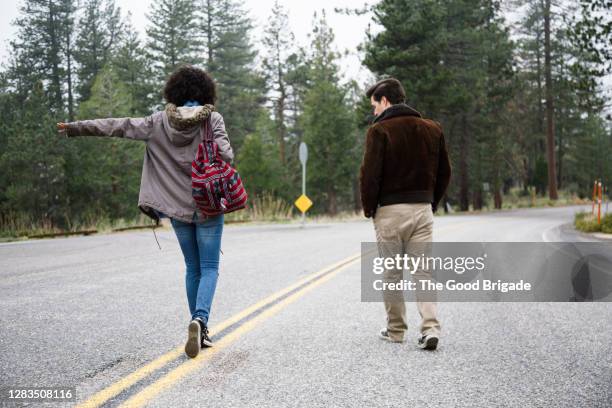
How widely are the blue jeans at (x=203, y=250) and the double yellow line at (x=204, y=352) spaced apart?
36 cm

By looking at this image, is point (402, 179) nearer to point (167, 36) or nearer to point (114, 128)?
point (114, 128)

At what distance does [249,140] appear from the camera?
44.3 metres

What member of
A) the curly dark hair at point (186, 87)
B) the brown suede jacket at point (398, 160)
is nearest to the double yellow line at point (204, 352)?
the brown suede jacket at point (398, 160)

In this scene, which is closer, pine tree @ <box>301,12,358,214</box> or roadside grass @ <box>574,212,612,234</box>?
roadside grass @ <box>574,212,612,234</box>

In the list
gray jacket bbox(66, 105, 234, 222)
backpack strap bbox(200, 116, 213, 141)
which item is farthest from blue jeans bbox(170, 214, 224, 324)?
backpack strap bbox(200, 116, 213, 141)

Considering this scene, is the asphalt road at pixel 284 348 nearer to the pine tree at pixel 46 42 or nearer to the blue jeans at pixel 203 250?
the blue jeans at pixel 203 250

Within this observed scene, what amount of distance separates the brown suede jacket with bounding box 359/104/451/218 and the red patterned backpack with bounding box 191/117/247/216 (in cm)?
105

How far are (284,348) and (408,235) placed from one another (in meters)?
1.36

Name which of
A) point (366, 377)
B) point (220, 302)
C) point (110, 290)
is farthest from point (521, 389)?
point (110, 290)

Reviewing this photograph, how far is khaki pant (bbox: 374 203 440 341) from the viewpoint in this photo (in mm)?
4828

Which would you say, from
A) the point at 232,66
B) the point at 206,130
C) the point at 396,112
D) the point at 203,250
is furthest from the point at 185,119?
the point at 232,66

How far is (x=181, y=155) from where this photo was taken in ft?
15.2

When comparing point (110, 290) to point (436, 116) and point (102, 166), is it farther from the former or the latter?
point (436, 116)

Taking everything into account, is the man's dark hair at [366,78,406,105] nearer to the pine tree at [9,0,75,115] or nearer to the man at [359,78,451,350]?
the man at [359,78,451,350]
